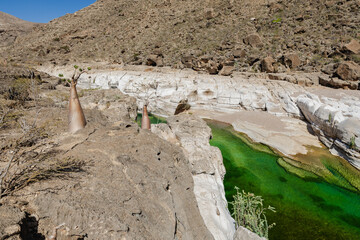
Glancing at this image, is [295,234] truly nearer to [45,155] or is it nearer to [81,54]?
[45,155]

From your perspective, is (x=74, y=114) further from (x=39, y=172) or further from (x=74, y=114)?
(x=39, y=172)

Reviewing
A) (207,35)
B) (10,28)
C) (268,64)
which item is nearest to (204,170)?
(268,64)

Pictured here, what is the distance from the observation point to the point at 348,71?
16562 millimetres

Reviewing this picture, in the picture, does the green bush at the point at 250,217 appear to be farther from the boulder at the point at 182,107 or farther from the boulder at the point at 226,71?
the boulder at the point at 226,71

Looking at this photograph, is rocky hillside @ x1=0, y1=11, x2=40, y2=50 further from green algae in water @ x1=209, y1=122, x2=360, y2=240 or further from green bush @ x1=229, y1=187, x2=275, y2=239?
green bush @ x1=229, y1=187, x2=275, y2=239

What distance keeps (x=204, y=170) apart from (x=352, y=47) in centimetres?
2401

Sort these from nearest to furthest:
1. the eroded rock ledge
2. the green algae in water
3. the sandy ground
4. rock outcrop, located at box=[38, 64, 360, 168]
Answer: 1. the eroded rock ledge
2. the green algae in water
3. the sandy ground
4. rock outcrop, located at box=[38, 64, 360, 168]

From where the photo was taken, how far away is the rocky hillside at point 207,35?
2222 centimetres

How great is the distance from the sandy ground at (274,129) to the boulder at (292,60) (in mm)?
9367

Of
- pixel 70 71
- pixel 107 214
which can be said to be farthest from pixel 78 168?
pixel 70 71

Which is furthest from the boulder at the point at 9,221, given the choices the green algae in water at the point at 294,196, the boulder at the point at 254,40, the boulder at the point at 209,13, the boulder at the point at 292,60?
the boulder at the point at 209,13

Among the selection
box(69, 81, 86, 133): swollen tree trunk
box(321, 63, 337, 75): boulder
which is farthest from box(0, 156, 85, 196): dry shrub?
box(321, 63, 337, 75): boulder

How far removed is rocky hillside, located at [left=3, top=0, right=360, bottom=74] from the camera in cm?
2222

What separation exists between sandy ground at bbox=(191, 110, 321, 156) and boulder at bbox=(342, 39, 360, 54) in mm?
12746
